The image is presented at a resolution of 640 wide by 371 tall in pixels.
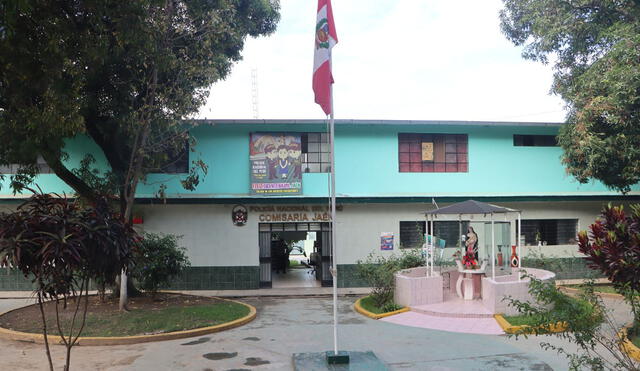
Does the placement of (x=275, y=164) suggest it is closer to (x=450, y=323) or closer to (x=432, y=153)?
(x=432, y=153)

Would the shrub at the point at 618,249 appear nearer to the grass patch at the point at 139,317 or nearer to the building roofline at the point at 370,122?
the grass patch at the point at 139,317

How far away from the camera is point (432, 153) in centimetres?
1805

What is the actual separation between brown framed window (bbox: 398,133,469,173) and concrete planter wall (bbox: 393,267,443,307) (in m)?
6.00

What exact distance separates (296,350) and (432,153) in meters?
10.9

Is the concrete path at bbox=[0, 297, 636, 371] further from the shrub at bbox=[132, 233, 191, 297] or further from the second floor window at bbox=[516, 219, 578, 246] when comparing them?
the second floor window at bbox=[516, 219, 578, 246]

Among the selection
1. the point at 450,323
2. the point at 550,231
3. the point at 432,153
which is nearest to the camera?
the point at 450,323

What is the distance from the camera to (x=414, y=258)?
14.8 metres

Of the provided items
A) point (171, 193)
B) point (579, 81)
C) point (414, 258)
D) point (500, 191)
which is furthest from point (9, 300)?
point (579, 81)

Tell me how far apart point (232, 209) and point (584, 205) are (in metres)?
13.2

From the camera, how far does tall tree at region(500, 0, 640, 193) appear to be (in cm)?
1215

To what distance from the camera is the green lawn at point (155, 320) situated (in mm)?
10109

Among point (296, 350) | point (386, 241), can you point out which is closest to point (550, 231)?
point (386, 241)

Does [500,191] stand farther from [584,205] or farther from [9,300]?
[9,300]

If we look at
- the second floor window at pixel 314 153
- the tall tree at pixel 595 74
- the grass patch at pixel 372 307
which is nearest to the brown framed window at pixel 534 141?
the tall tree at pixel 595 74
